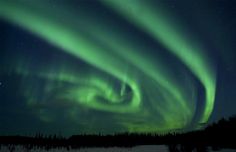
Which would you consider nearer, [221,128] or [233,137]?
[233,137]

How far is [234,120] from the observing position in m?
36.7

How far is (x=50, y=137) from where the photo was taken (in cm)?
9875

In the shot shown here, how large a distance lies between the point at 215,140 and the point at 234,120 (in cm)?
529

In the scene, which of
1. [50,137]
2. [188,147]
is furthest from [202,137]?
[50,137]

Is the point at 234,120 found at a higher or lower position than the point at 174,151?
higher

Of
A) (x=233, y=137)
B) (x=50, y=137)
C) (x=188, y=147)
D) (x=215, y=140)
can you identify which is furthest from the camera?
(x=50, y=137)

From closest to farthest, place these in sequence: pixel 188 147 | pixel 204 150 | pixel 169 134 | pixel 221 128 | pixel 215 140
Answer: pixel 204 150 → pixel 188 147 → pixel 215 140 → pixel 221 128 → pixel 169 134

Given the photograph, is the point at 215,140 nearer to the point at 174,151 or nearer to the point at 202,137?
the point at 202,137

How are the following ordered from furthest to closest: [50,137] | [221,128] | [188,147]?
[50,137], [221,128], [188,147]

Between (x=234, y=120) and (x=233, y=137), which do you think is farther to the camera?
(x=234, y=120)

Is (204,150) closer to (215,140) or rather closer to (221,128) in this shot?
(215,140)

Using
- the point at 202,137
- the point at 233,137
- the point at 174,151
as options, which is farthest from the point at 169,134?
the point at 174,151

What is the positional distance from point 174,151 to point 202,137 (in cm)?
1532

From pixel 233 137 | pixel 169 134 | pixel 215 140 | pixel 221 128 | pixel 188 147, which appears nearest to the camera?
pixel 188 147
